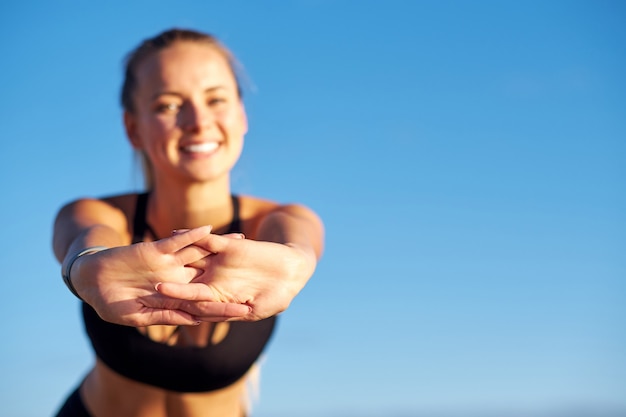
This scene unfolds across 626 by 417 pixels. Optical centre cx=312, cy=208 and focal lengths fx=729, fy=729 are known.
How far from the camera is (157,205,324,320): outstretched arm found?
8.16 ft

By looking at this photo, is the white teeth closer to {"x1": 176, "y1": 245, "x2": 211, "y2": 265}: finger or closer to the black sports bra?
the black sports bra

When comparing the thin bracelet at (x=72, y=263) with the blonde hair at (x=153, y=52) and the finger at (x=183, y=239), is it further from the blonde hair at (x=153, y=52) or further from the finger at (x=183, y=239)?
the blonde hair at (x=153, y=52)

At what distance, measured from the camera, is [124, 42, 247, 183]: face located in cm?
377

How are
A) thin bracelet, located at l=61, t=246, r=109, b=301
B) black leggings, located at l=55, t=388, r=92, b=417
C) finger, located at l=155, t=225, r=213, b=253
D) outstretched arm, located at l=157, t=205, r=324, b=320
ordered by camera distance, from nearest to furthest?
finger, located at l=155, t=225, r=213, b=253 < outstretched arm, located at l=157, t=205, r=324, b=320 < thin bracelet, located at l=61, t=246, r=109, b=301 < black leggings, located at l=55, t=388, r=92, b=417

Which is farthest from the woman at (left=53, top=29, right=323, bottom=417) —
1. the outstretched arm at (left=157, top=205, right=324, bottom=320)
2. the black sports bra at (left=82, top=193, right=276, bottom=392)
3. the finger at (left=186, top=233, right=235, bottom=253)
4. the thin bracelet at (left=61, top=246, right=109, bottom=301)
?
the finger at (left=186, top=233, right=235, bottom=253)

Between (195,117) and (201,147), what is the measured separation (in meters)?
0.16

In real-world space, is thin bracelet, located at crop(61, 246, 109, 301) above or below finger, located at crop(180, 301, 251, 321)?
above

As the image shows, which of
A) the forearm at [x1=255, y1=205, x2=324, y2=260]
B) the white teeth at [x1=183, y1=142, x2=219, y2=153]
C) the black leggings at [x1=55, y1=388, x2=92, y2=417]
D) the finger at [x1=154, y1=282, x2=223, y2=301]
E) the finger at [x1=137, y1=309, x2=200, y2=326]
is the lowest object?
the finger at [x1=137, y1=309, x2=200, y2=326]

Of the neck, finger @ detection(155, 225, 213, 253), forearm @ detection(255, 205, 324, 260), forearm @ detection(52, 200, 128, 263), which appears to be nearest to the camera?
finger @ detection(155, 225, 213, 253)

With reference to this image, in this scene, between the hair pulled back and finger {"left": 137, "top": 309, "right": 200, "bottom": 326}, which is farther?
the hair pulled back

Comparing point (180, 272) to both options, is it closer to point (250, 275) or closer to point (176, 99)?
point (250, 275)

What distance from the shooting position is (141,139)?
4.16 metres

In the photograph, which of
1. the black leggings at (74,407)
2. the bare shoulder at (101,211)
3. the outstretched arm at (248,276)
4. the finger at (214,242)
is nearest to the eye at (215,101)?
the bare shoulder at (101,211)

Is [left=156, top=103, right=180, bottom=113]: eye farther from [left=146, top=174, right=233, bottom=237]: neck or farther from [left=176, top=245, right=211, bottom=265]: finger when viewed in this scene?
[left=176, top=245, right=211, bottom=265]: finger
